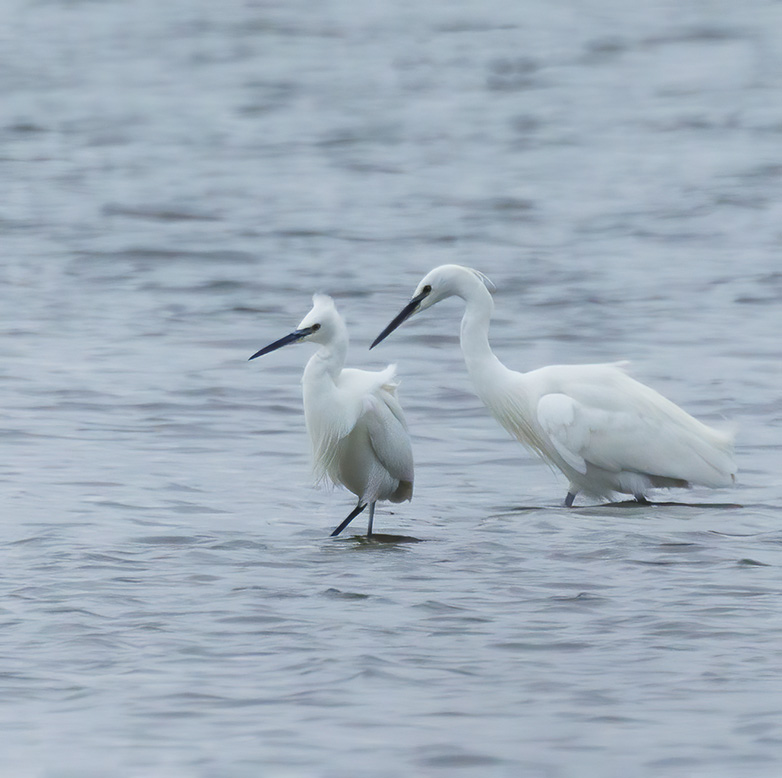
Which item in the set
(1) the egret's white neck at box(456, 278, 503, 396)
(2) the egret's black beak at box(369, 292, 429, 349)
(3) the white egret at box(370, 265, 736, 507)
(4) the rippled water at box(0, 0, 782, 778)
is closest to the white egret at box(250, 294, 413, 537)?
(4) the rippled water at box(0, 0, 782, 778)

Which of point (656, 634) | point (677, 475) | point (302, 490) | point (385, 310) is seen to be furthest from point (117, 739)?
point (385, 310)

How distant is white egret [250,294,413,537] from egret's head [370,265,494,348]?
573 millimetres

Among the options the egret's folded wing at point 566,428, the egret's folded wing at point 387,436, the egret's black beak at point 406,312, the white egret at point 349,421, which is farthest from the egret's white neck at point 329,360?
the egret's folded wing at point 566,428

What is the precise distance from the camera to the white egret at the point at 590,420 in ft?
27.0

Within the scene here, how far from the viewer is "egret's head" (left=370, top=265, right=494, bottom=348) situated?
8.20 meters

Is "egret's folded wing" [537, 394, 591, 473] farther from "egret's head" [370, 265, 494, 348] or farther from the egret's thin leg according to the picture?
the egret's thin leg

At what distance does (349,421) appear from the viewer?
7449 millimetres

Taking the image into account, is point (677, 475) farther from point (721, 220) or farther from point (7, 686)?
point (721, 220)

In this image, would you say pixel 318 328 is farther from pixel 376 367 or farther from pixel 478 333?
pixel 376 367

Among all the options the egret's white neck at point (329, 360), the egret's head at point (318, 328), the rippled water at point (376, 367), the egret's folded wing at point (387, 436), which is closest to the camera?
the rippled water at point (376, 367)

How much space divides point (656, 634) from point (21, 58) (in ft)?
65.1

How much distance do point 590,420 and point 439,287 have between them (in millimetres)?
939

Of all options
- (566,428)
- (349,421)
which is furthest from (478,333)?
(349,421)

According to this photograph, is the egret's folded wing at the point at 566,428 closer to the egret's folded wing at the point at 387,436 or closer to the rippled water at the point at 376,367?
the rippled water at the point at 376,367
